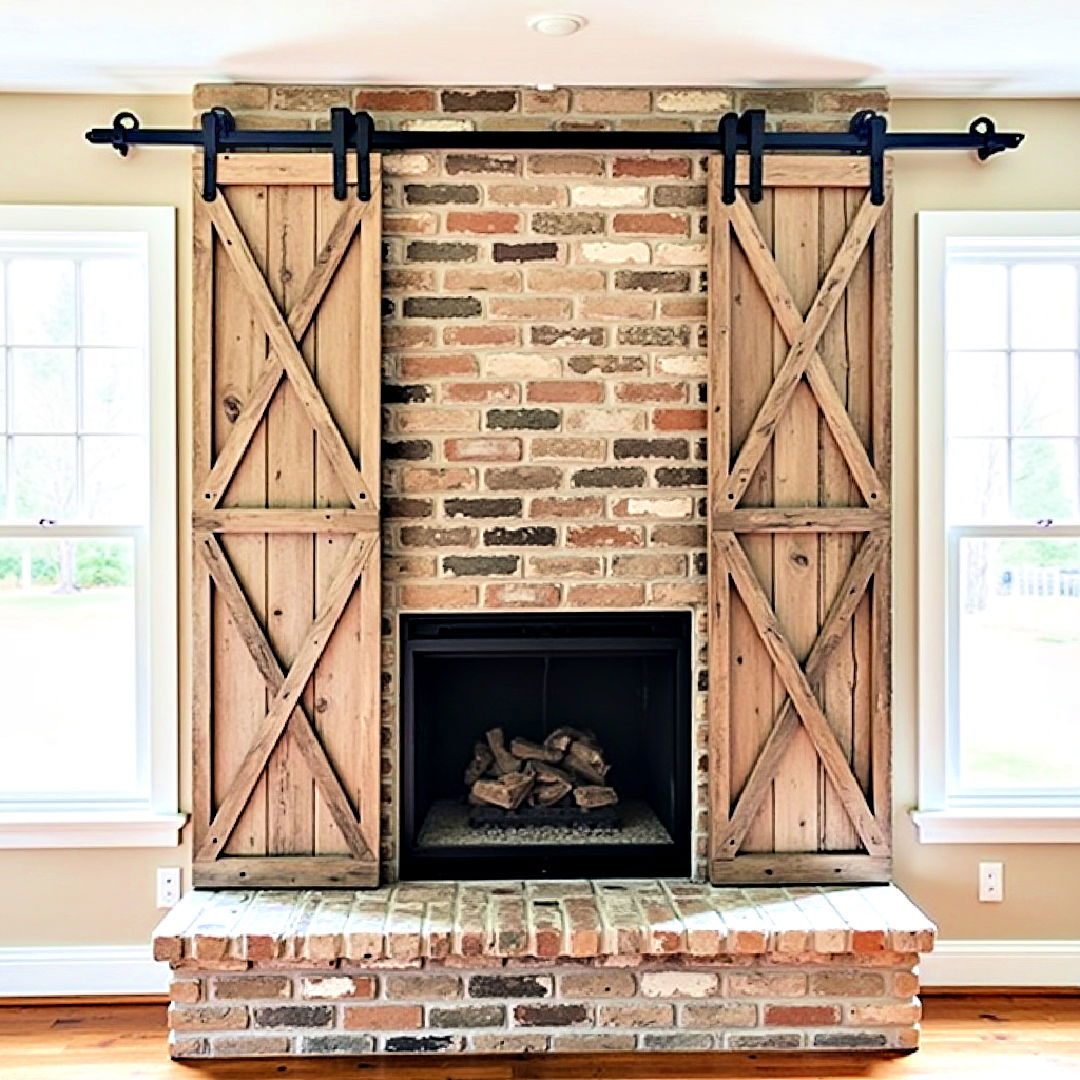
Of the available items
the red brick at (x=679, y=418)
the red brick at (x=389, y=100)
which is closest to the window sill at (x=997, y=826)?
the red brick at (x=679, y=418)

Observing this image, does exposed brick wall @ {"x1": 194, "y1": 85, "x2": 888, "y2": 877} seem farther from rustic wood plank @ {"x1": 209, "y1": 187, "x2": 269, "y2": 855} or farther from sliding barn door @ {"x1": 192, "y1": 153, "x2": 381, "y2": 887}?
rustic wood plank @ {"x1": 209, "y1": 187, "x2": 269, "y2": 855}

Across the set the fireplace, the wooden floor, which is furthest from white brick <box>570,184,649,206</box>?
the wooden floor

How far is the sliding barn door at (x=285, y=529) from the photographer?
329 cm

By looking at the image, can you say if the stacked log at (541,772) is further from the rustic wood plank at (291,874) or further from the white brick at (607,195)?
the white brick at (607,195)

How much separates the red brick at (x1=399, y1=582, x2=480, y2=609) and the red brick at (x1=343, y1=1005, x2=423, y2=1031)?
1.11 m

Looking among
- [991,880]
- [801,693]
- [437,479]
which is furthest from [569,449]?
[991,880]

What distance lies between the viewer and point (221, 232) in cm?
329

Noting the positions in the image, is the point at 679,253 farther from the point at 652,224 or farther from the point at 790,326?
the point at 790,326

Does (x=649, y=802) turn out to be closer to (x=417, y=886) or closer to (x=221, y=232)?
(x=417, y=886)

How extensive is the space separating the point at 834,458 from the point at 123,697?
7.62 feet

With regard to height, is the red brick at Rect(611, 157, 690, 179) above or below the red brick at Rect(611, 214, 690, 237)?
above

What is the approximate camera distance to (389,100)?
11.0ft

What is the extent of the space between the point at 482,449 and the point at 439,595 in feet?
1.48

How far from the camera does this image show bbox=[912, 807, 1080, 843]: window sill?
3.49 metres
